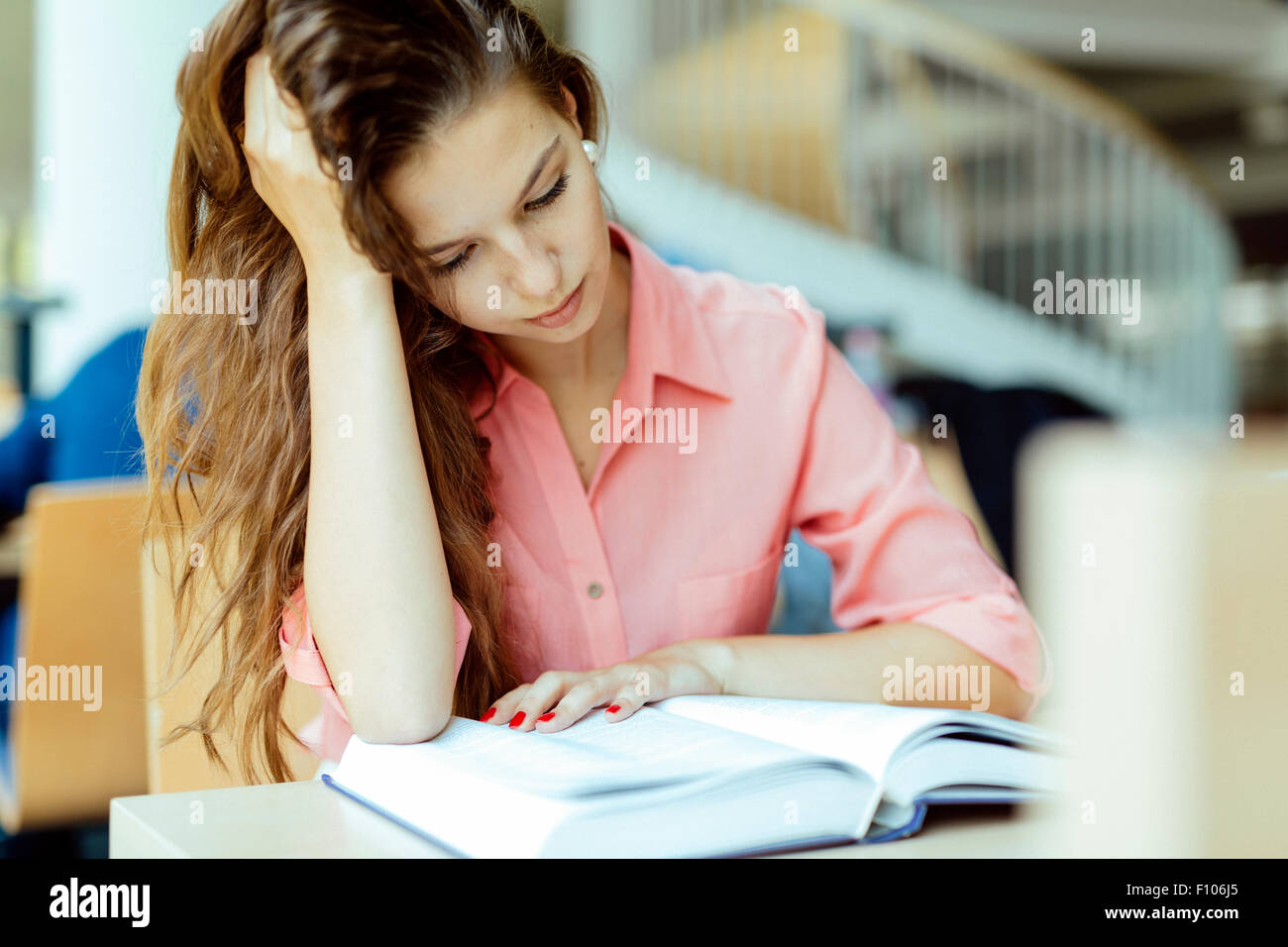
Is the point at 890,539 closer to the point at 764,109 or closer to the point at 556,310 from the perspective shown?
the point at 556,310

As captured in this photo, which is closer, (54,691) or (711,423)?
(711,423)

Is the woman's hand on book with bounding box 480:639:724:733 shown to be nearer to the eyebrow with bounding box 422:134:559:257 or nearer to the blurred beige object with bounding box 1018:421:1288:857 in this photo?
the eyebrow with bounding box 422:134:559:257

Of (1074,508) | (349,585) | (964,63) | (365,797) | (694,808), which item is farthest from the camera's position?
(964,63)

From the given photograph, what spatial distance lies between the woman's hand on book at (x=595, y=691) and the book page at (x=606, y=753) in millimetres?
13

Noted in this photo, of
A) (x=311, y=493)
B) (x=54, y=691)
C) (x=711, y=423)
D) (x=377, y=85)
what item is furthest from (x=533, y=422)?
(x=54, y=691)

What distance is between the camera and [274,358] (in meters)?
1.02

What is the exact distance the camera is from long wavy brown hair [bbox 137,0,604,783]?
854mm

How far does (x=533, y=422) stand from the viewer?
115 centimetres

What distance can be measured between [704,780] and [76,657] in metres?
1.34

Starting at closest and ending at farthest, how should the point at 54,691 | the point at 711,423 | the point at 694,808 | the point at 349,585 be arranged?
the point at 694,808, the point at 349,585, the point at 711,423, the point at 54,691

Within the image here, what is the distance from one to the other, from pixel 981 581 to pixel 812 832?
52cm

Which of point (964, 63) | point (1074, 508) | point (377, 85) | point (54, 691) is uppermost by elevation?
point (964, 63)

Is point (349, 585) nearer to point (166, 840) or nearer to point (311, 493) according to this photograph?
point (311, 493)

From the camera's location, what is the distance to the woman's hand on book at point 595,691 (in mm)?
798
